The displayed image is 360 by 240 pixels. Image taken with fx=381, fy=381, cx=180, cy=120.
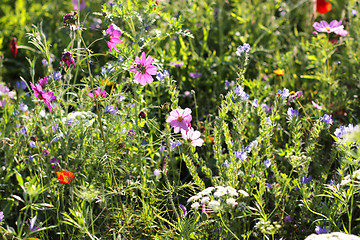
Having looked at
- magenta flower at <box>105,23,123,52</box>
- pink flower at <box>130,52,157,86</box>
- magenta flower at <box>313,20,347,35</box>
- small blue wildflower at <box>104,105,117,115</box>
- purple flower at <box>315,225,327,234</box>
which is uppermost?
magenta flower at <box>105,23,123,52</box>

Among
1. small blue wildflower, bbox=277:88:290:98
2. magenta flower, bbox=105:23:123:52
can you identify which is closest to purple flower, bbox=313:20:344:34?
small blue wildflower, bbox=277:88:290:98

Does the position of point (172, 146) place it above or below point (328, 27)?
below

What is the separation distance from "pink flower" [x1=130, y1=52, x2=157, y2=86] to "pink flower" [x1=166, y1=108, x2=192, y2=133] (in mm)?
186

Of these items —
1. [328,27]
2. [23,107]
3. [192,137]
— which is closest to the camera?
[192,137]

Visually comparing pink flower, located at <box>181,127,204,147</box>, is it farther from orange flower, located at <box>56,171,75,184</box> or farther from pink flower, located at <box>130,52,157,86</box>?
orange flower, located at <box>56,171,75,184</box>

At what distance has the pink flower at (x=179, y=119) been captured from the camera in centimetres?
169

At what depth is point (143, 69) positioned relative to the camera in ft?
5.60

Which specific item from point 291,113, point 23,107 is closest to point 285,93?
point 291,113

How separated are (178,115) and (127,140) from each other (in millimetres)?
431

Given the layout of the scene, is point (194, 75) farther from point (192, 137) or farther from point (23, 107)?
point (23, 107)

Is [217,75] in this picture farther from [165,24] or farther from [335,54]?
[335,54]

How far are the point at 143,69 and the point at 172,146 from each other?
1.42 feet

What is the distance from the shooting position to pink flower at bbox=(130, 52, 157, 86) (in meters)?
1.69

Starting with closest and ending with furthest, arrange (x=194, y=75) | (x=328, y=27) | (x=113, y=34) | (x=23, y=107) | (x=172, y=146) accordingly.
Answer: (x=113, y=34)
(x=172, y=146)
(x=23, y=107)
(x=328, y=27)
(x=194, y=75)
